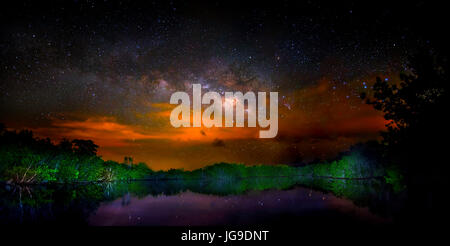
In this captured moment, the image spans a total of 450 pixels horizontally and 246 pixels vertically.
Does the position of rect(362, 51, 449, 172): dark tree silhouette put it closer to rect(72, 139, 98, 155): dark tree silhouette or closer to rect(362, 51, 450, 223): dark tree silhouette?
rect(362, 51, 450, 223): dark tree silhouette

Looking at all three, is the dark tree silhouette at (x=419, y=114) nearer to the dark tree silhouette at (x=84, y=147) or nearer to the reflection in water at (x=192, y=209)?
the reflection in water at (x=192, y=209)

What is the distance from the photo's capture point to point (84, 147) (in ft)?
245

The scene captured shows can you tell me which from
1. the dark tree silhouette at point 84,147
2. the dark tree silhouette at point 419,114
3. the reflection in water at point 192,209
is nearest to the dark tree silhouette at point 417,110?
the dark tree silhouette at point 419,114

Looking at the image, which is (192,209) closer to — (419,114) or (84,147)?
(419,114)

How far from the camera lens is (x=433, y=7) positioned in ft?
19.0

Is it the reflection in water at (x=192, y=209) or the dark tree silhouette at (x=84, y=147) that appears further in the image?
the dark tree silhouette at (x=84, y=147)

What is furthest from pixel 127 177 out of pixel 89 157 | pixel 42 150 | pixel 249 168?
pixel 249 168

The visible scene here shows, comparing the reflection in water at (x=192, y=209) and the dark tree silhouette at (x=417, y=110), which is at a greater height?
the dark tree silhouette at (x=417, y=110)

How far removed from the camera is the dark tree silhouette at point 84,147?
2815 inches

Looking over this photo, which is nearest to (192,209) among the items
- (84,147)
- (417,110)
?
(417,110)

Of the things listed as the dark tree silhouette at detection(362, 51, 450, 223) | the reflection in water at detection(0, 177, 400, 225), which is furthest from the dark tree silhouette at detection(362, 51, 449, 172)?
the reflection in water at detection(0, 177, 400, 225)

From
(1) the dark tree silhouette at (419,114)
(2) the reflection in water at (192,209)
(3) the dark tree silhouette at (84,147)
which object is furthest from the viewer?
(3) the dark tree silhouette at (84,147)

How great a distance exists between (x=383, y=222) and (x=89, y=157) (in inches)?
2887
